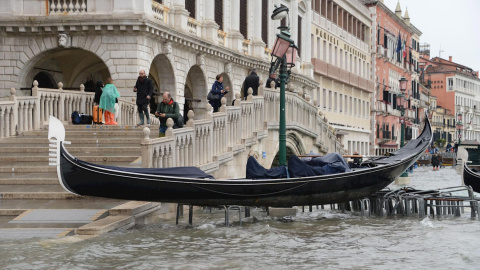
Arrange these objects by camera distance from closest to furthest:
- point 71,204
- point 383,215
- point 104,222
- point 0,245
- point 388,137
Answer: point 0,245, point 104,222, point 71,204, point 383,215, point 388,137

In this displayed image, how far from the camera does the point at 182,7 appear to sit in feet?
87.1

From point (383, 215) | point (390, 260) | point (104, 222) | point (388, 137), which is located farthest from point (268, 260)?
point (388, 137)

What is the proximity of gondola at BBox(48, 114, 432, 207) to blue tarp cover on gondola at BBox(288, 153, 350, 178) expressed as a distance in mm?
236

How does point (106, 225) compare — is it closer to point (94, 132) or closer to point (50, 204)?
point (50, 204)

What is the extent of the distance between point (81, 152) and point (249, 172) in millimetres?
4084

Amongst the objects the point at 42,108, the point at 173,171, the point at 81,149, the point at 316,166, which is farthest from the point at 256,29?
the point at 173,171

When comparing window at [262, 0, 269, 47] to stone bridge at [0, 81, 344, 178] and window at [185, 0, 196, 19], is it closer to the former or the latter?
window at [185, 0, 196, 19]

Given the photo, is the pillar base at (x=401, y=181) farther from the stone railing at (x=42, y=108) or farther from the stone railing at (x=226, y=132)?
the stone railing at (x=42, y=108)

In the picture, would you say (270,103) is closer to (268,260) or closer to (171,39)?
(171,39)

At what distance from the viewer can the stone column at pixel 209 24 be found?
2919 cm

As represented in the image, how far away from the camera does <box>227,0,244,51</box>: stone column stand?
105 feet

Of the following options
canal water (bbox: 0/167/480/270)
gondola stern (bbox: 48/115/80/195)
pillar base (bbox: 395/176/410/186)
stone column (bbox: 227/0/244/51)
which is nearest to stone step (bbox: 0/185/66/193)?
canal water (bbox: 0/167/480/270)

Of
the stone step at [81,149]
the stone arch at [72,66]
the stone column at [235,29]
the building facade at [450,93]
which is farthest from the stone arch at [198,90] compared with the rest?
the building facade at [450,93]

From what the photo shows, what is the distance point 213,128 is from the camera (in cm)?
1634
